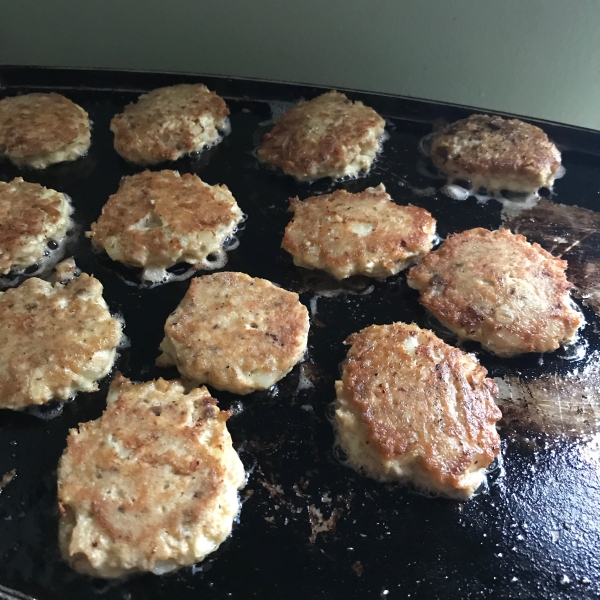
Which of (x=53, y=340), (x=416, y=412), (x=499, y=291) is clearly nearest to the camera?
(x=416, y=412)

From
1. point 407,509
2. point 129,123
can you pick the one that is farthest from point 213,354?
point 129,123

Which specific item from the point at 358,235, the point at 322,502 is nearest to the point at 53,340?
the point at 322,502

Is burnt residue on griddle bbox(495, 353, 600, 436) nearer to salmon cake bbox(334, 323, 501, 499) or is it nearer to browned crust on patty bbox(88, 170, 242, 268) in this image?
salmon cake bbox(334, 323, 501, 499)

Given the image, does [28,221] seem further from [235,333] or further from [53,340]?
[235,333]

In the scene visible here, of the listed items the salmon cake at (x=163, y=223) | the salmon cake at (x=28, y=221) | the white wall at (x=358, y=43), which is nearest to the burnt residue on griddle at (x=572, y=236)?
the white wall at (x=358, y=43)

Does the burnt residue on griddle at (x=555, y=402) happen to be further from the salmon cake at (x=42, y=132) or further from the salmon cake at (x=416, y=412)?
the salmon cake at (x=42, y=132)

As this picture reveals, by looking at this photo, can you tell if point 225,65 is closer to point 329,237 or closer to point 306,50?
point 306,50
